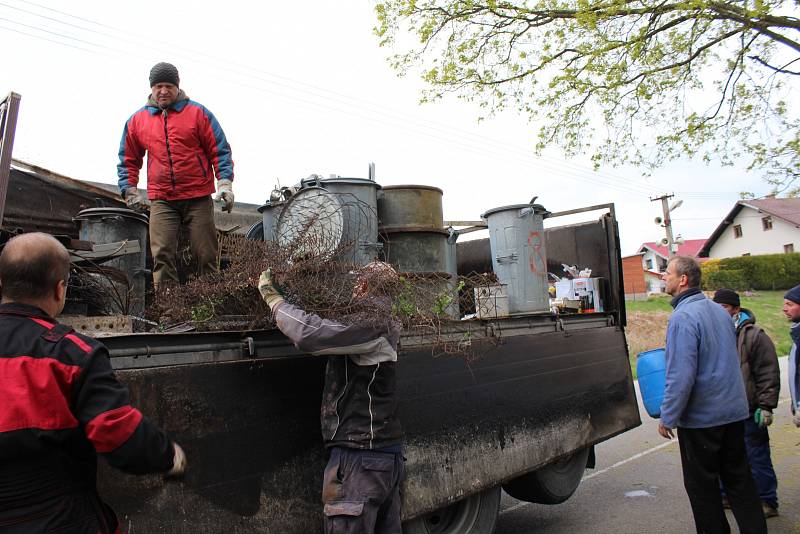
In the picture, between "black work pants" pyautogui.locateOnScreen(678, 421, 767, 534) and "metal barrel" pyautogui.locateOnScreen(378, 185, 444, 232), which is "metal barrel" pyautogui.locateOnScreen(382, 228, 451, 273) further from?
"black work pants" pyautogui.locateOnScreen(678, 421, 767, 534)

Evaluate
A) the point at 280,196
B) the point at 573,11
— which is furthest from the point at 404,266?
the point at 573,11

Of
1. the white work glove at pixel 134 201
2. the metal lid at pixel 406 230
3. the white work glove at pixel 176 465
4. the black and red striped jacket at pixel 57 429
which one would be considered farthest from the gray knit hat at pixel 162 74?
the white work glove at pixel 176 465

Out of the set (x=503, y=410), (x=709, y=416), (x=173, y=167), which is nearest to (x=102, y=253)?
Answer: (x=173, y=167)

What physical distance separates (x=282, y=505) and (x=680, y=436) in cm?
270

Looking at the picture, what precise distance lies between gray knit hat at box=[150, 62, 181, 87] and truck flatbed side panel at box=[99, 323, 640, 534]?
2.25 meters

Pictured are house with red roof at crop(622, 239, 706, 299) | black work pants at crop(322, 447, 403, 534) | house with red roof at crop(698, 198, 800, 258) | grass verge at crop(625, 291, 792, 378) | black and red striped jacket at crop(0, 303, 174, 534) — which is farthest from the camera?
house with red roof at crop(698, 198, 800, 258)

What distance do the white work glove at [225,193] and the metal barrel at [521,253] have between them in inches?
97.4

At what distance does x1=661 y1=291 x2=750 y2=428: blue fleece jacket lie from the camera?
363 cm

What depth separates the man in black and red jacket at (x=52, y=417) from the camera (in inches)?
60.9

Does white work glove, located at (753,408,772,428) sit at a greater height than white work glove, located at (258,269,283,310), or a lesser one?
lesser

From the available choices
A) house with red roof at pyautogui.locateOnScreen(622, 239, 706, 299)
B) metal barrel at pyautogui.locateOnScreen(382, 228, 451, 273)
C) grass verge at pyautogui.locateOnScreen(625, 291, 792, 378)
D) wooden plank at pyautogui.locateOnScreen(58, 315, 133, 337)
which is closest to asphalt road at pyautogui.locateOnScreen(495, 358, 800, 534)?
metal barrel at pyautogui.locateOnScreen(382, 228, 451, 273)

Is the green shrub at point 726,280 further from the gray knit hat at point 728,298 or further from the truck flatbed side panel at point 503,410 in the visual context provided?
the truck flatbed side panel at point 503,410

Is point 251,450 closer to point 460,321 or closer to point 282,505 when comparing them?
point 282,505

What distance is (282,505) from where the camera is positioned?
2529mm
